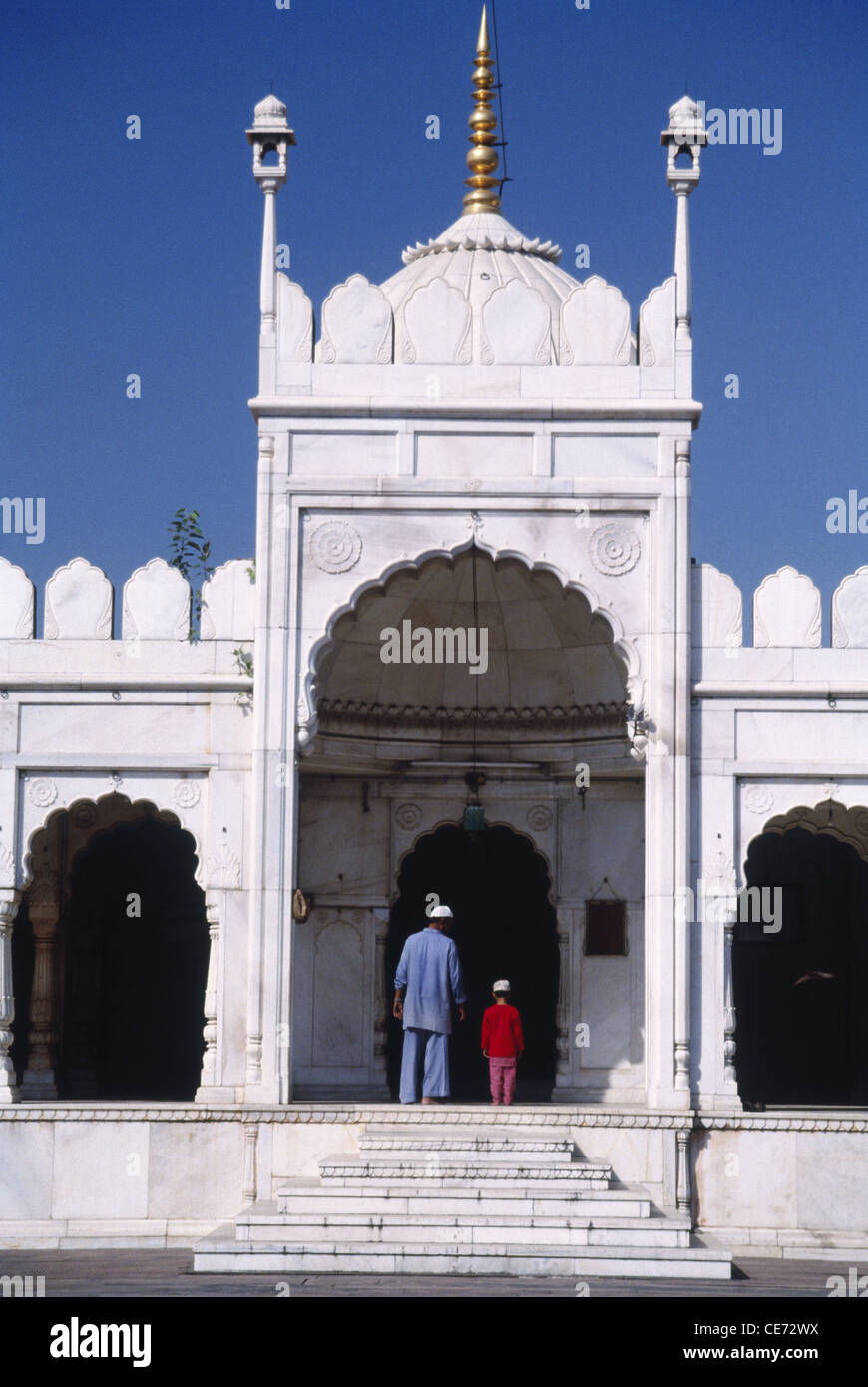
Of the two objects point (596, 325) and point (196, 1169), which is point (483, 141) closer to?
point (596, 325)

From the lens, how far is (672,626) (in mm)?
15875

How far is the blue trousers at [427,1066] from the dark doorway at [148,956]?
3780 mm

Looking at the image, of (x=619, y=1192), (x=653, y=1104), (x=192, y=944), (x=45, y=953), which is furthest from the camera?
(x=192, y=944)

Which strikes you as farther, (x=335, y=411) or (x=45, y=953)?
(x=45, y=953)

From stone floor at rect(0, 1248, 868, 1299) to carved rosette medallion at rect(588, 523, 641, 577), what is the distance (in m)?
5.30

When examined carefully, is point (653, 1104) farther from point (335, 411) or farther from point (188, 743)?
point (335, 411)

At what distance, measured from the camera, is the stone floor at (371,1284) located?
12742 millimetres

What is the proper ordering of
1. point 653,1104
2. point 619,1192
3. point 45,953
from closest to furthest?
point 619,1192
point 653,1104
point 45,953

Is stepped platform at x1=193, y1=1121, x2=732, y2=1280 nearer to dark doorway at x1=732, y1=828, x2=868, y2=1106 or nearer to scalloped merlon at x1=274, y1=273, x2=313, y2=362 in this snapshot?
dark doorway at x1=732, y1=828, x2=868, y2=1106

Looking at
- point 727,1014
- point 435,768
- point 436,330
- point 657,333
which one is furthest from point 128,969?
point 657,333

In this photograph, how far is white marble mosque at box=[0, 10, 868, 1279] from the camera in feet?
50.4

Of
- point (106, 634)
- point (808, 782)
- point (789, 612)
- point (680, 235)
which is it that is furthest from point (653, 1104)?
point (680, 235)

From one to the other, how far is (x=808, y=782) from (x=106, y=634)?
5662 millimetres

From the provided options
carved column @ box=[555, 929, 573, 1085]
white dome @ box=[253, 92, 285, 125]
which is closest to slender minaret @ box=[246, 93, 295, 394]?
white dome @ box=[253, 92, 285, 125]
